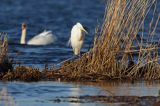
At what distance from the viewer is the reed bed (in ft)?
41.5

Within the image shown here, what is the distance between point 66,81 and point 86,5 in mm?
26291

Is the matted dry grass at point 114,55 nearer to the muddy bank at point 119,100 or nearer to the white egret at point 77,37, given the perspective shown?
the muddy bank at point 119,100

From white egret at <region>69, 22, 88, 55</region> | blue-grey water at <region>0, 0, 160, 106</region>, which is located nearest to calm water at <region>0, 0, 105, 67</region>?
blue-grey water at <region>0, 0, 160, 106</region>

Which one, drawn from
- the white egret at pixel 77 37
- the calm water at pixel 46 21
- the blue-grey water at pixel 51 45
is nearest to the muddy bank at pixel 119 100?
the blue-grey water at pixel 51 45

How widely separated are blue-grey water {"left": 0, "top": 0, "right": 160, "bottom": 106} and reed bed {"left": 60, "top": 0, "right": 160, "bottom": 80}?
1.59ft

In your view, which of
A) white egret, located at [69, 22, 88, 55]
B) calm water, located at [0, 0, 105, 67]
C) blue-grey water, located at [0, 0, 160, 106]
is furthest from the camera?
calm water, located at [0, 0, 105, 67]

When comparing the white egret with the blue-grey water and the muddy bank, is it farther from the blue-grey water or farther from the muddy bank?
the muddy bank

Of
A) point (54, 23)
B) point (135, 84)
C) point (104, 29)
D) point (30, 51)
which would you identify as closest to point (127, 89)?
point (135, 84)

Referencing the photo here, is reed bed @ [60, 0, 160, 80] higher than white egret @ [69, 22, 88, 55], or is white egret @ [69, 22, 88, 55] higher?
white egret @ [69, 22, 88, 55]

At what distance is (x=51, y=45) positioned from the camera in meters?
21.5

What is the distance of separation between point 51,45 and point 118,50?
8.92 metres

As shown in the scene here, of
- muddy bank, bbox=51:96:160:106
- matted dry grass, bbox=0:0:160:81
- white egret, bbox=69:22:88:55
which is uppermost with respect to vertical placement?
white egret, bbox=69:22:88:55

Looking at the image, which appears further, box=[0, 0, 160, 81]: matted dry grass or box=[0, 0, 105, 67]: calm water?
box=[0, 0, 105, 67]: calm water

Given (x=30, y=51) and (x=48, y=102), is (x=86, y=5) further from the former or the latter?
(x=48, y=102)
